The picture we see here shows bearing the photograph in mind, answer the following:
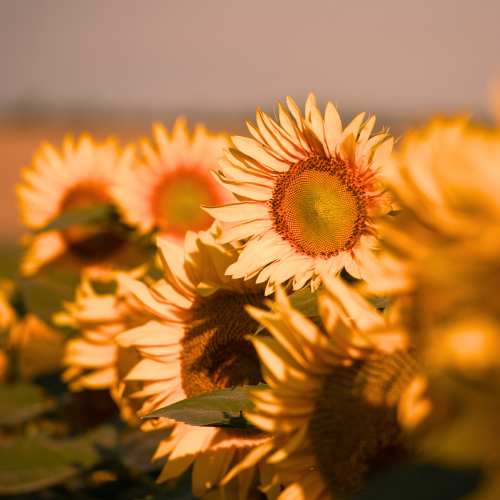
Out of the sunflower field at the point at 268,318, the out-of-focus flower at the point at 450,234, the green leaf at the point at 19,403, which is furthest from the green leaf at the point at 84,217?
the out-of-focus flower at the point at 450,234

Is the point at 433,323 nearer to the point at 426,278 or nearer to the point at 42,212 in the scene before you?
the point at 426,278

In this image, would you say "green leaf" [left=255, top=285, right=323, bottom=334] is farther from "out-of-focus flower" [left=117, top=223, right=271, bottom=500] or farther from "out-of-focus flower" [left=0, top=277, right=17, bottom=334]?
"out-of-focus flower" [left=0, top=277, right=17, bottom=334]

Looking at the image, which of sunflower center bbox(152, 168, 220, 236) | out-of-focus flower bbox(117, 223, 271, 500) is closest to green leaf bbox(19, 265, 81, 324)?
sunflower center bbox(152, 168, 220, 236)

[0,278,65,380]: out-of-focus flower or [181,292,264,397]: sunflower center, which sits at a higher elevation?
[181,292,264,397]: sunflower center

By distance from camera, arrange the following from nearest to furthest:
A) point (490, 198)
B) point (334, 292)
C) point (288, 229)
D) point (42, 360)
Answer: point (490, 198) < point (334, 292) < point (288, 229) < point (42, 360)

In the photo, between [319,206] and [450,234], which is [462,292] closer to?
[450,234]

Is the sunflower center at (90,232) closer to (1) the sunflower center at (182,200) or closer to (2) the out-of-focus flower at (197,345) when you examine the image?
(1) the sunflower center at (182,200)

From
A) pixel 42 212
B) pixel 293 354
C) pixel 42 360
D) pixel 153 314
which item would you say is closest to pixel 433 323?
pixel 293 354
